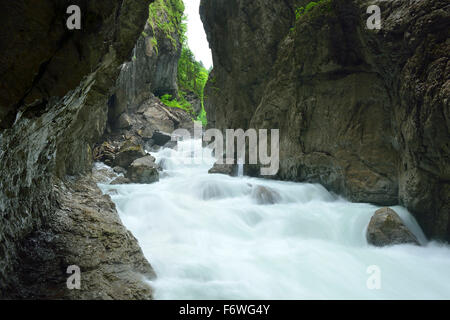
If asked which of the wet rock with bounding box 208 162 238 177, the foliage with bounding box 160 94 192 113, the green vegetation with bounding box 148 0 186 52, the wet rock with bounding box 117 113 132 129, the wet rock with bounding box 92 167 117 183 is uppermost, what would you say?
the green vegetation with bounding box 148 0 186 52

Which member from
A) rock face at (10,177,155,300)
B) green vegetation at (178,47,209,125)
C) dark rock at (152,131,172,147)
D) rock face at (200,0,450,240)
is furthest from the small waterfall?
green vegetation at (178,47,209,125)

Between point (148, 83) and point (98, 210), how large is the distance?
747 inches

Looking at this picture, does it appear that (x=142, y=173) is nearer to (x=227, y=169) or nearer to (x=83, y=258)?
(x=227, y=169)

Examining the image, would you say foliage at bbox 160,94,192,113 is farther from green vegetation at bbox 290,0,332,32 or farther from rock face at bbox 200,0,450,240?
green vegetation at bbox 290,0,332,32

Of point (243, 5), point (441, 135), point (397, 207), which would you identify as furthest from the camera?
point (243, 5)

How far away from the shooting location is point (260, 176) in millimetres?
10641

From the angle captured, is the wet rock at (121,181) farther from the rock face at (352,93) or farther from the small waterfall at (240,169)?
the rock face at (352,93)

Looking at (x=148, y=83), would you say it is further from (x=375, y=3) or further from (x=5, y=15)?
(x=5, y=15)

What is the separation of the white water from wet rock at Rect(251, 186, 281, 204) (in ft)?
0.38

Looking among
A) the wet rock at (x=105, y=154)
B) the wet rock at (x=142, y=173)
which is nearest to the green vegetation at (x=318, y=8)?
the wet rock at (x=142, y=173)

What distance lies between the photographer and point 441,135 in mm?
4469

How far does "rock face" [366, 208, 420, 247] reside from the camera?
498 cm

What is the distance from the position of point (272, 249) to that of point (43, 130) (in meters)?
4.12
